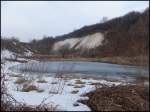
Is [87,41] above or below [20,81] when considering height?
above

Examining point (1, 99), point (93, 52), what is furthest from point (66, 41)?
point (1, 99)

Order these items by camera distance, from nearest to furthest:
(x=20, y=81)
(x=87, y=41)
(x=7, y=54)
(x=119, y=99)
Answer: (x=119, y=99) → (x=7, y=54) → (x=20, y=81) → (x=87, y=41)

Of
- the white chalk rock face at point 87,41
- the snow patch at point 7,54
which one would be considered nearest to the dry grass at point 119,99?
the snow patch at point 7,54

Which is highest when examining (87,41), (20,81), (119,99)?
(87,41)

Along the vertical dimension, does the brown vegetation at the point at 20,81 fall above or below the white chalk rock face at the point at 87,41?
below

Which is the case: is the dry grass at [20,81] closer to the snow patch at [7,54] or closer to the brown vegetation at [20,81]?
the brown vegetation at [20,81]

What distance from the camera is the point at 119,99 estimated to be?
7.70m

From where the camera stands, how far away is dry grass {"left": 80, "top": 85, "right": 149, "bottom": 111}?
23.8 ft

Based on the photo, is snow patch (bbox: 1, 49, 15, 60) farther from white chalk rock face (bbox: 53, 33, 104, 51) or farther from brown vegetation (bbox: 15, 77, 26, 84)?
white chalk rock face (bbox: 53, 33, 104, 51)

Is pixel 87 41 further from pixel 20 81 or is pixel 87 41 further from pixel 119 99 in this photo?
pixel 119 99

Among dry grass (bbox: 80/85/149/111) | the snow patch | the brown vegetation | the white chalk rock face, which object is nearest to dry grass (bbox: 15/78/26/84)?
the brown vegetation

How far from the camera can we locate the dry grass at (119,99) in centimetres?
726

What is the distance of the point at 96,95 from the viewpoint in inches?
311

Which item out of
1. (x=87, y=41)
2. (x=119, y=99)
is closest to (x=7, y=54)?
(x=119, y=99)
